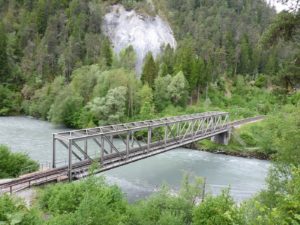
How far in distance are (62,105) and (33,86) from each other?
1774 centimetres

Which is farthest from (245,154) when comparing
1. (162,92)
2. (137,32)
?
(137,32)

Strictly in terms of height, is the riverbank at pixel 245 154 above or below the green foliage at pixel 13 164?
below

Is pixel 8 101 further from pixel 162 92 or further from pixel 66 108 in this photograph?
pixel 162 92

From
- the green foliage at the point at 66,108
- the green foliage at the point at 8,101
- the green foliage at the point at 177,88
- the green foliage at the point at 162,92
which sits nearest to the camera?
the green foliage at the point at 66,108

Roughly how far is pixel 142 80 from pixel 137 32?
2196 cm

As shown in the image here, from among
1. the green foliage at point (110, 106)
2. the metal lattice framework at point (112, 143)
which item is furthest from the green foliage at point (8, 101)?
the metal lattice framework at point (112, 143)

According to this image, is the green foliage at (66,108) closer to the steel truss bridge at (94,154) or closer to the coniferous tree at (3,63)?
the steel truss bridge at (94,154)

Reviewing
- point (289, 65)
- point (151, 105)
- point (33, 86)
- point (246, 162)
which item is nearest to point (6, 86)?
point (33, 86)

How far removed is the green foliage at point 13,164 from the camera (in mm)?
24172

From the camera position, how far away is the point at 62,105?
56.2 metres

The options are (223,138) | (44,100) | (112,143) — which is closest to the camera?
(112,143)

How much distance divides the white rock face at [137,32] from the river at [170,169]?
36.4m

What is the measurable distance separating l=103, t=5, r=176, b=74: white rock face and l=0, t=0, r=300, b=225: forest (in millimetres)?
2035

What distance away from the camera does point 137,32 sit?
80.2 metres
